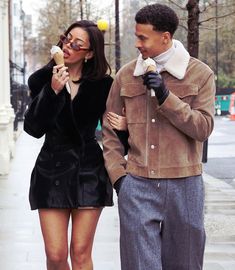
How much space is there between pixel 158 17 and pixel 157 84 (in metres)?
0.37

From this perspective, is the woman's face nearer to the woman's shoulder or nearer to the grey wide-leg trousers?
the woman's shoulder

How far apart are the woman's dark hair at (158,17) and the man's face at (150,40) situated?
21 mm

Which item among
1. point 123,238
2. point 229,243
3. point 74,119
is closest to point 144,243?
point 123,238

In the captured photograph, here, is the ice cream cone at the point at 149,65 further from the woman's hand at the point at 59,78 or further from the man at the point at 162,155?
the woman's hand at the point at 59,78

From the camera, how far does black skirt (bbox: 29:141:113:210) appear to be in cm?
397

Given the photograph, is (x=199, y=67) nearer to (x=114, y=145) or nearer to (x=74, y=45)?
(x=114, y=145)

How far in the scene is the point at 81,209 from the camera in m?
4.00

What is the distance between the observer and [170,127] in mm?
3484

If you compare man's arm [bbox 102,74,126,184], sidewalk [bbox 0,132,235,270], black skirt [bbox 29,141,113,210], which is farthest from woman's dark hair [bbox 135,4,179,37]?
sidewalk [bbox 0,132,235,270]

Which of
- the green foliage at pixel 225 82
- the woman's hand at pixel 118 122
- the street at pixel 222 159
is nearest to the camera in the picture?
the woman's hand at pixel 118 122

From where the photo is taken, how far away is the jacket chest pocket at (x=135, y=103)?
139 inches

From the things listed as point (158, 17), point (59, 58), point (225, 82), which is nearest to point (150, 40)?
point (158, 17)

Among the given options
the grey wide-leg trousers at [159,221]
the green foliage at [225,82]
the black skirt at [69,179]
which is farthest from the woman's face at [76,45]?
the green foliage at [225,82]

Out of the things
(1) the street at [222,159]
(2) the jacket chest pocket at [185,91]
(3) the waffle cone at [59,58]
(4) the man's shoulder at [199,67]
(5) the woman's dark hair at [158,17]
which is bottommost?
(1) the street at [222,159]
